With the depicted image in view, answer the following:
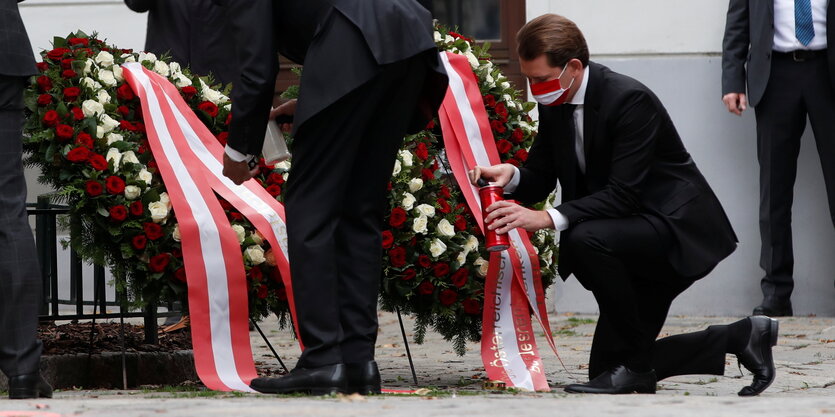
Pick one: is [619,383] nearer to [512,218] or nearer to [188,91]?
[512,218]

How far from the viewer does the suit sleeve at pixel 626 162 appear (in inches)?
182

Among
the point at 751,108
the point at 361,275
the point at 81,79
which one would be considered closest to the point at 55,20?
the point at 81,79

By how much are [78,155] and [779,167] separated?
4.32m

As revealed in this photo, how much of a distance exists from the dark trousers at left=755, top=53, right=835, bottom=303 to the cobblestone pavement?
34 centimetres

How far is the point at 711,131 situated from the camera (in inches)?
314

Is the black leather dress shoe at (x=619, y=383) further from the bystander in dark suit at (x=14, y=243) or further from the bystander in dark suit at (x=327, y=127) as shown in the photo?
the bystander in dark suit at (x=14, y=243)

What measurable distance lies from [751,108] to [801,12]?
72 cm

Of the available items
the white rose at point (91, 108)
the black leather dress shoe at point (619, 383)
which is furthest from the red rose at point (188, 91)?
the black leather dress shoe at point (619, 383)

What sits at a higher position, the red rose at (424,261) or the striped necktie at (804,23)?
the striped necktie at (804,23)

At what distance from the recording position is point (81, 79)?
499 centimetres

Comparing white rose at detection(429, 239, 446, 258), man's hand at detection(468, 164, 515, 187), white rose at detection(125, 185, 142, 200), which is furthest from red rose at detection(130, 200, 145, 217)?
man's hand at detection(468, 164, 515, 187)

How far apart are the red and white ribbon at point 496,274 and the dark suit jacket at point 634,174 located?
0.34m

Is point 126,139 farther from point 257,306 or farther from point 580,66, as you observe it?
point 580,66

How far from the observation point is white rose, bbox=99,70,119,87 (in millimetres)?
5027
